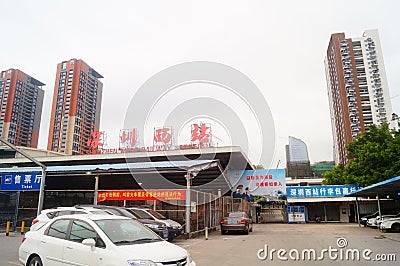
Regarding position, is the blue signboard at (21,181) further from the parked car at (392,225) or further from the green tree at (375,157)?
the green tree at (375,157)

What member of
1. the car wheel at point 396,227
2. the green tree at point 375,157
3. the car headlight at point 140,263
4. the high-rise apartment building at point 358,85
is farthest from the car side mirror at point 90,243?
the high-rise apartment building at point 358,85

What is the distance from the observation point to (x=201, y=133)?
25.9m

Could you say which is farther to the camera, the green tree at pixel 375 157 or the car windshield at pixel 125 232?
the green tree at pixel 375 157

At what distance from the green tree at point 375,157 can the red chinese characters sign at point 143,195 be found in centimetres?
1811

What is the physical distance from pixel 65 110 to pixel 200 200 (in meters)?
61.2

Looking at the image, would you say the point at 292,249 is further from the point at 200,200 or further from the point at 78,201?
the point at 78,201

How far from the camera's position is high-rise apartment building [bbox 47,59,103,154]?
67144 millimetres

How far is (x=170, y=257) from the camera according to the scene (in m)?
4.78

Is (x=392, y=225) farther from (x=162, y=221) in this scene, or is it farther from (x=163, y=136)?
(x=163, y=136)

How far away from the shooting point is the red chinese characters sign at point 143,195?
1533 centimetres

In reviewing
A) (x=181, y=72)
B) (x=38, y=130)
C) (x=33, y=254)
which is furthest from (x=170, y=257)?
(x=38, y=130)

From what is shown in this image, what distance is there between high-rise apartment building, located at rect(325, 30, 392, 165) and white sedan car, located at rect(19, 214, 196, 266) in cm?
7170

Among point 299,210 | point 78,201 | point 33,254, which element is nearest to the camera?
point 33,254

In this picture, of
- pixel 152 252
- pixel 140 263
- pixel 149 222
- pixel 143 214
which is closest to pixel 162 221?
pixel 149 222
